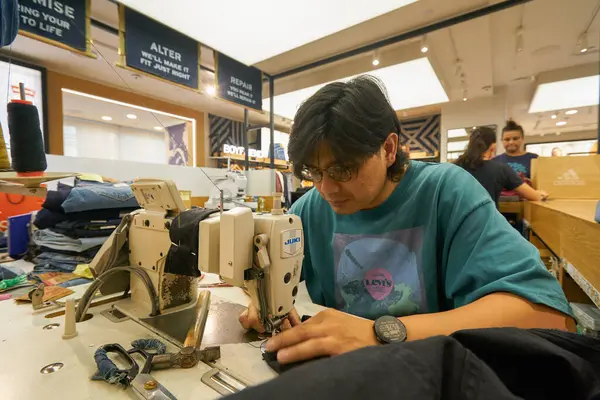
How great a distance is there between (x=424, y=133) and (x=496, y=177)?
4833 mm

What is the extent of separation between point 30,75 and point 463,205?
5.43m

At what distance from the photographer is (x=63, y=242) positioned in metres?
1.42

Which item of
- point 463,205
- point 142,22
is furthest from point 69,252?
point 142,22

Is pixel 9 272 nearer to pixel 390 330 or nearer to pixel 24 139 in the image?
pixel 24 139

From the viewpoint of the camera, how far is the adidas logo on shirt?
219 cm

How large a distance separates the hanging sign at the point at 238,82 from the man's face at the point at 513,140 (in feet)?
9.98

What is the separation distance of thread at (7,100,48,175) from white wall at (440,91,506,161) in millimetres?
6306

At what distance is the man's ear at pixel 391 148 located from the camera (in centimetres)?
88

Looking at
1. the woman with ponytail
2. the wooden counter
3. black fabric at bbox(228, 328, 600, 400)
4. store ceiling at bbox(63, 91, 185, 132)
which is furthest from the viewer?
store ceiling at bbox(63, 91, 185, 132)

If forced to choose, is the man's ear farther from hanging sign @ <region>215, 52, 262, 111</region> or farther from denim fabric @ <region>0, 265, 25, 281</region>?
hanging sign @ <region>215, 52, 262, 111</region>

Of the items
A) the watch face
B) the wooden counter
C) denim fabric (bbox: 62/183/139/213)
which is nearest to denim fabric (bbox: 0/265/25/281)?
denim fabric (bbox: 62/183/139/213)

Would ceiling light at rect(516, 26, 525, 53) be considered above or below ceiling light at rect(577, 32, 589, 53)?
below

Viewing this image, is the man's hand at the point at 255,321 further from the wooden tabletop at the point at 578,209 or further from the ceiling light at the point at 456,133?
the ceiling light at the point at 456,133

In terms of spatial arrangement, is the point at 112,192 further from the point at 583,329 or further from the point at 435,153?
the point at 435,153
